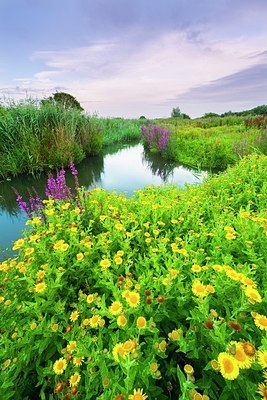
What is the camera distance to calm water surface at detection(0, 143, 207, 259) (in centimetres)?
459

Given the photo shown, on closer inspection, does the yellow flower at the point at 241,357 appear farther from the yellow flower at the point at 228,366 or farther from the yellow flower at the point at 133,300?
the yellow flower at the point at 133,300

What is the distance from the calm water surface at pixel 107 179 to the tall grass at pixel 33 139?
1.56 ft

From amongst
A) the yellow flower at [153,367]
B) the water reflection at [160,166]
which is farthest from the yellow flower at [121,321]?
the water reflection at [160,166]

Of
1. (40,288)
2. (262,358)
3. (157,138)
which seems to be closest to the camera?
(262,358)

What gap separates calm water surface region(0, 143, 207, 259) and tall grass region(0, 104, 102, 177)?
0.48 metres

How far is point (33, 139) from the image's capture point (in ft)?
23.6

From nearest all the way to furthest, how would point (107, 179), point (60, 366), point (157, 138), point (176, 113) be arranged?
1. point (60, 366)
2. point (107, 179)
3. point (157, 138)
4. point (176, 113)

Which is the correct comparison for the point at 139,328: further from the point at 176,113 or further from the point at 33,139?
the point at 176,113

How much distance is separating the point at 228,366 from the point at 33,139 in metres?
7.71

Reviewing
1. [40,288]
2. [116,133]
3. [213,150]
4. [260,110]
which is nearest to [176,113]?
[260,110]

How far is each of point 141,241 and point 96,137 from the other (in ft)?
30.0

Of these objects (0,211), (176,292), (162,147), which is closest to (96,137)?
(162,147)

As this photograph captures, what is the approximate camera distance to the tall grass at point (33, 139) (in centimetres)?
709

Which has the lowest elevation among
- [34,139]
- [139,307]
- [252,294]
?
[139,307]
